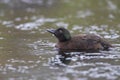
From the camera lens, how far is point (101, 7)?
26.8 metres

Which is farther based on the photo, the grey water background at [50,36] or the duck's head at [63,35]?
the duck's head at [63,35]

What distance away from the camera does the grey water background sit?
446 inches

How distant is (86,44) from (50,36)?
2872 mm

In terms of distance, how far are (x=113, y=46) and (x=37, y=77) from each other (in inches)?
160

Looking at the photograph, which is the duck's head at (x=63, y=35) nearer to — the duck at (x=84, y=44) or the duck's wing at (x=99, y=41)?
the duck at (x=84, y=44)

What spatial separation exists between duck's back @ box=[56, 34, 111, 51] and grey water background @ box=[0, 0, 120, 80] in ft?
1.28

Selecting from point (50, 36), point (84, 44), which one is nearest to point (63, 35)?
point (84, 44)

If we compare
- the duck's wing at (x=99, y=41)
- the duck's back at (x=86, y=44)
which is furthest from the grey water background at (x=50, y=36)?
the duck's back at (x=86, y=44)

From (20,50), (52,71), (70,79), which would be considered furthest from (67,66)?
(20,50)

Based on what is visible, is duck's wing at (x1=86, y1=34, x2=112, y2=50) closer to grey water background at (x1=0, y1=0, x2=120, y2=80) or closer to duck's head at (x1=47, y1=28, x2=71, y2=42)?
grey water background at (x1=0, y1=0, x2=120, y2=80)

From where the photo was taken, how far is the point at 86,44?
14312 millimetres

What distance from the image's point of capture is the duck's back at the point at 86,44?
563 inches

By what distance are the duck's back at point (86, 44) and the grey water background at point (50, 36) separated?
15.4 inches

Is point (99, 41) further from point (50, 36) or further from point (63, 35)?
point (50, 36)
